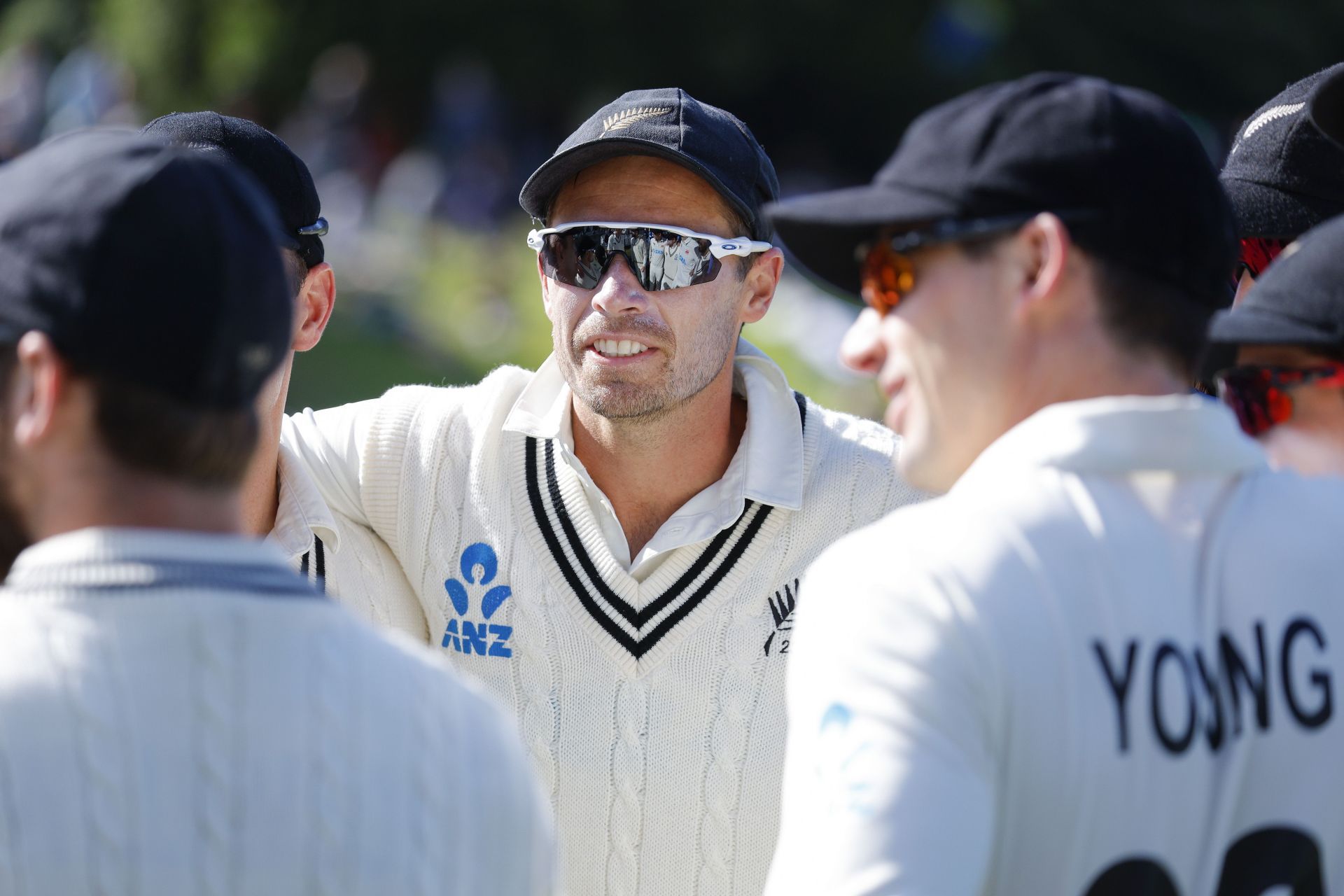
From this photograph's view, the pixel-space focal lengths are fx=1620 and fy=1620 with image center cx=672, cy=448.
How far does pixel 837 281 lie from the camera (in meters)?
2.19

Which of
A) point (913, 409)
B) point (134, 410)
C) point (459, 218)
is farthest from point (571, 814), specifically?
point (459, 218)

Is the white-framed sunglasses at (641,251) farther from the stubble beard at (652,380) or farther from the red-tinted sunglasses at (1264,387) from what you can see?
the red-tinted sunglasses at (1264,387)

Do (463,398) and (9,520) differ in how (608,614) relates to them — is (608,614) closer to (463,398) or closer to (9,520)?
(463,398)

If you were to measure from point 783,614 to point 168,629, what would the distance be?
1.88 metres

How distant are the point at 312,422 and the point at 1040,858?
2.25m

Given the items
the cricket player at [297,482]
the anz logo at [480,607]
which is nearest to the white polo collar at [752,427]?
the anz logo at [480,607]

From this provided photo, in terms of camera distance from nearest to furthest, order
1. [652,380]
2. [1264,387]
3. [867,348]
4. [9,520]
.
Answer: [9,520], [867,348], [1264,387], [652,380]

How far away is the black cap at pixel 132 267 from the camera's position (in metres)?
1.52

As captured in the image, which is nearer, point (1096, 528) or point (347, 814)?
point (347, 814)

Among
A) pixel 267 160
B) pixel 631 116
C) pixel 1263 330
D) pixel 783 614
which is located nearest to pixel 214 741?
pixel 1263 330

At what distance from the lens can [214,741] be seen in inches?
59.9

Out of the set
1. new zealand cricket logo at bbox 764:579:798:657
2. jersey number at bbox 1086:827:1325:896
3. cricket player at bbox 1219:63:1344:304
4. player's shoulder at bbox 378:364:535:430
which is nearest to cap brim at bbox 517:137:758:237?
player's shoulder at bbox 378:364:535:430

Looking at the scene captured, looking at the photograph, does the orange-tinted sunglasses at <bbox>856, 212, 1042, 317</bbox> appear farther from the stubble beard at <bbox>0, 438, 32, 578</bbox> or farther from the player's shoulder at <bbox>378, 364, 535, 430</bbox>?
the player's shoulder at <bbox>378, 364, 535, 430</bbox>

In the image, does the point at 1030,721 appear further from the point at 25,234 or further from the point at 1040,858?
the point at 25,234
